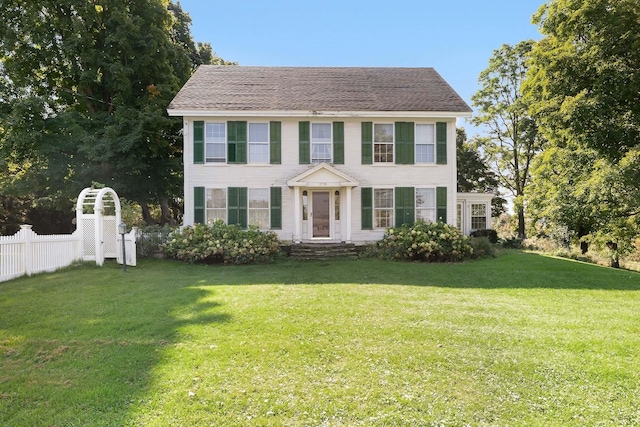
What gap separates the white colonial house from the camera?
1385cm

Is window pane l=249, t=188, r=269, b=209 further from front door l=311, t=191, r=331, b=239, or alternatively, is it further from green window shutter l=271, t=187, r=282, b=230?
front door l=311, t=191, r=331, b=239

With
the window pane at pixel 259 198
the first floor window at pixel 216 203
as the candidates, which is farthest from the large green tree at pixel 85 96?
the window pane at pixel 259 198

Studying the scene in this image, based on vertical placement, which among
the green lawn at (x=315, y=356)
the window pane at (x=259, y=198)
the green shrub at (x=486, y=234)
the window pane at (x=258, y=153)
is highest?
the window pane at (x=258, y=153)

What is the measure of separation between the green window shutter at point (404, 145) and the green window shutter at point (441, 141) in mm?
1003

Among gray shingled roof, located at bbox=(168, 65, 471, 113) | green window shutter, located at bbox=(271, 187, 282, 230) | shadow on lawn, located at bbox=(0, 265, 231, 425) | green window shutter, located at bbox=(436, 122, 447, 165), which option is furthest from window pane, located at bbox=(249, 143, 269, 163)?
shadow on lawn, located at bbox=(0, 265, 231, 425)

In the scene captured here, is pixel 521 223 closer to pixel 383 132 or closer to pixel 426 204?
pixel 426 204

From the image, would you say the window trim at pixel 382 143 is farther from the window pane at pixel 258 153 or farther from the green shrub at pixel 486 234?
the green shrub at pixel 486 234

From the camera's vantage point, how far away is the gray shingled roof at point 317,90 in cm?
1403

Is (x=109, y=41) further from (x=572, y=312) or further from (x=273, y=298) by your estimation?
(x=572, y=312)

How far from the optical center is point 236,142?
13.9 metres

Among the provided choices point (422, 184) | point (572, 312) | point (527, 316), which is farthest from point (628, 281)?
point (422, 184)

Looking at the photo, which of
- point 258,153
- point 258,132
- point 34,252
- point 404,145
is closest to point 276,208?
point 258,153

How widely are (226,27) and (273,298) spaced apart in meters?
13.1

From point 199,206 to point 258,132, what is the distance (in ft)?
11.7
